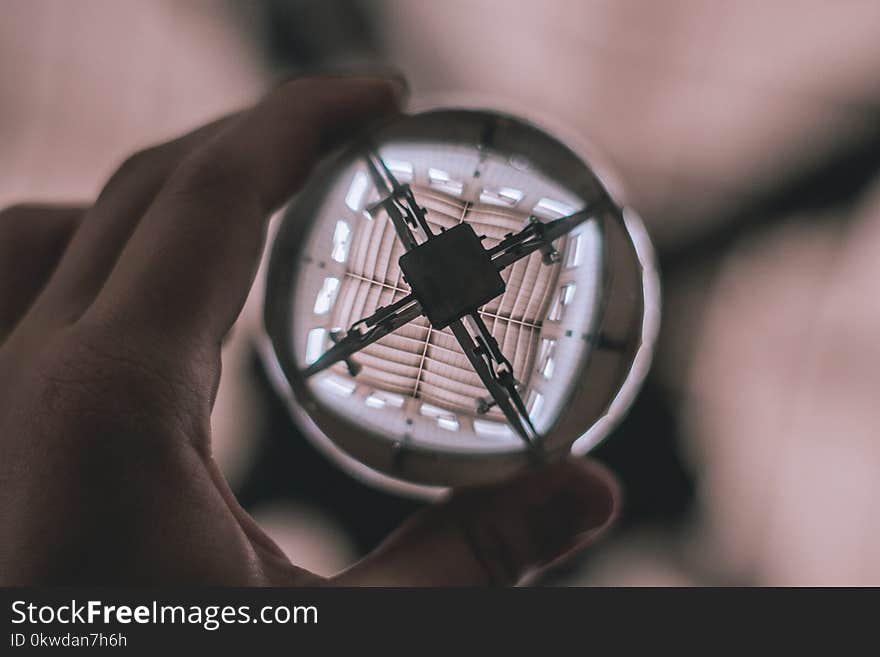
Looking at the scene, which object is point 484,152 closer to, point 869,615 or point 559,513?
point 559,513

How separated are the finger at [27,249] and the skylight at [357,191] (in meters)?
0.55

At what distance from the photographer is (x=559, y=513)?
72 cm

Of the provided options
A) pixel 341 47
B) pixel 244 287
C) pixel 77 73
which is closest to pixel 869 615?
pixel 244 287

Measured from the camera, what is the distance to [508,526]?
0.72 metres

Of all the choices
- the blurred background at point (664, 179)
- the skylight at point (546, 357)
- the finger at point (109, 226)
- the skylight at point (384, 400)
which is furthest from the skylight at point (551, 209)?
the blurred background at point (664, 179)

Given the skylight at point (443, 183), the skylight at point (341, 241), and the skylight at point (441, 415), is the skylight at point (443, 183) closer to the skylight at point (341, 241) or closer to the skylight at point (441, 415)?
the skylight at point (341, 241)

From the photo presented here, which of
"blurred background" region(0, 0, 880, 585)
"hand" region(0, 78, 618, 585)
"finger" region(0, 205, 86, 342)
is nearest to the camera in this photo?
Result: "hand" region(0, 78, 618, 585)

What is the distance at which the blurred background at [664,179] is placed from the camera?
113 centimetres

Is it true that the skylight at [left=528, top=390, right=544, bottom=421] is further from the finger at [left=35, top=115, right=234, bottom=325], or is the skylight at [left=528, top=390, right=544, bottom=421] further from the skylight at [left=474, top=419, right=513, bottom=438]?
the finger at [left=35, top=115, right=234, bottom=325]

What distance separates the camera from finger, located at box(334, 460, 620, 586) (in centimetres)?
71

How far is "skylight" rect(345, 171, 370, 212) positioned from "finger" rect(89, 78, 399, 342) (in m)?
0.12

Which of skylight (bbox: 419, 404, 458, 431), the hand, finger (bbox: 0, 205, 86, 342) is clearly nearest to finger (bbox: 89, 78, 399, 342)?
the hand

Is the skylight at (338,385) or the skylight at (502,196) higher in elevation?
the skylight at (502,196)

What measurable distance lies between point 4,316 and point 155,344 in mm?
432
